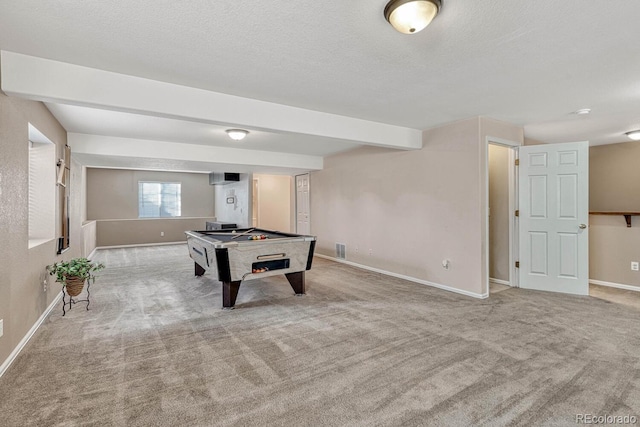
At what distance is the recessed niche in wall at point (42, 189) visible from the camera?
3.45 meters

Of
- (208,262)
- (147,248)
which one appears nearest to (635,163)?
(208,262)

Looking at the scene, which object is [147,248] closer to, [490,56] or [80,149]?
[80,149]

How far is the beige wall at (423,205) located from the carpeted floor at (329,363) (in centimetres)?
67

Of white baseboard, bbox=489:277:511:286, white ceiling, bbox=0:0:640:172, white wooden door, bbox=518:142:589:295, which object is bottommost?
white baseboard, bbox=489:277:511:286

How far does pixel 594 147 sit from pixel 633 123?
59.3 inches

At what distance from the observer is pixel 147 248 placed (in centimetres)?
865

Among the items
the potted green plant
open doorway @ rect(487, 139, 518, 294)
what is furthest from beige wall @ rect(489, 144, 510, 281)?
the potted green plant

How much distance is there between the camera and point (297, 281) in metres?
4.07

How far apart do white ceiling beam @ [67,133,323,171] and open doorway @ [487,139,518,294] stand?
11.8ft

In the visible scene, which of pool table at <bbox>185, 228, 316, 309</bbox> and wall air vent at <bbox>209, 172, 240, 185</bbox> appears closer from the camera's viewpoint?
pool table at <bbox>185, 228, 316, 309</bbox>

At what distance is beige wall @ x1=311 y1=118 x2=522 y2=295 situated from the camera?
156 inches

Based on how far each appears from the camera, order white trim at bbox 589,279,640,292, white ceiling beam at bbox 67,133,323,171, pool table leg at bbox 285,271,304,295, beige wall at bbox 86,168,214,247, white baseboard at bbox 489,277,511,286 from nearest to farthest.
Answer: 1. pool table leg at bbox 285,271,304,295
2. white trim at bbox 589,279,640,292
3. white baseboard at bbox 489,277,511,286
4. white ceiling beam at bbox 67,133,323,171
5. beige wall at bbox 86,168,214,247

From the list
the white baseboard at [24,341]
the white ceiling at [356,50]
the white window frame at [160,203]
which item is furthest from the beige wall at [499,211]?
the white window frame at [160,203]

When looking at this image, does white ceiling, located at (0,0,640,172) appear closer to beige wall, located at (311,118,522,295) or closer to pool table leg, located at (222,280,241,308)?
beige wall, located at (311,118,522,295)
